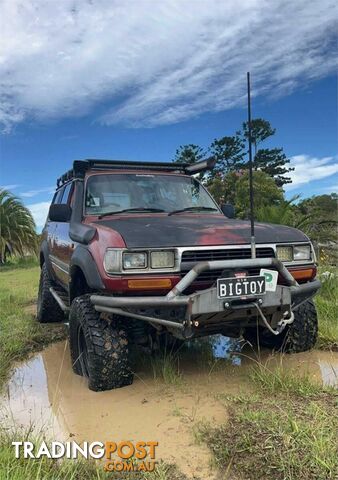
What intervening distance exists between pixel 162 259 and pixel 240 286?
610mm

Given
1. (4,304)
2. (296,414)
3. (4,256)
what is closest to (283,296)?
(296,414)

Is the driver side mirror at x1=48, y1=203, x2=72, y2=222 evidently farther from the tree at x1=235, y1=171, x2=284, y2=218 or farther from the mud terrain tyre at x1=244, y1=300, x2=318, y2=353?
the tree at x1=235, y1=171, x2=284, y2=218

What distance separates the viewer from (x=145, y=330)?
398cm

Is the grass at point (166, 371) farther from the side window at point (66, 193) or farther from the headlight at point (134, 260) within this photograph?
the side window at point (66, 193)

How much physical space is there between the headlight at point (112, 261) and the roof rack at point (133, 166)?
5.93 ft

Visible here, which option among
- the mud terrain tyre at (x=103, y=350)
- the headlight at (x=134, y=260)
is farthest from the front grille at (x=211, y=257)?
the mud terrain tyre at (x=103, y=350)

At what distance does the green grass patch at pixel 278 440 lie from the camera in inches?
93.4

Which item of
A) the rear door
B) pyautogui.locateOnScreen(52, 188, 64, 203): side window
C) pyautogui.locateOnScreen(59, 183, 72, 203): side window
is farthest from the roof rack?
pyautogui.locateOnScreen(52, 188, 64, 203): side window

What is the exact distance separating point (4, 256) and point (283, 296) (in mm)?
20540

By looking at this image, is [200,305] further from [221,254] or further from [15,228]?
[15,228]

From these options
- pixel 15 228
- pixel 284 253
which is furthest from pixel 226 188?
pixel 284 253

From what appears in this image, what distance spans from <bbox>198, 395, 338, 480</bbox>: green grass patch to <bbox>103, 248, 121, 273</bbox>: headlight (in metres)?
1.25

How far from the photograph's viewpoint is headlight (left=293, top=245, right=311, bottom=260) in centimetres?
397

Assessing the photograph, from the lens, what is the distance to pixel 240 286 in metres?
3.40
